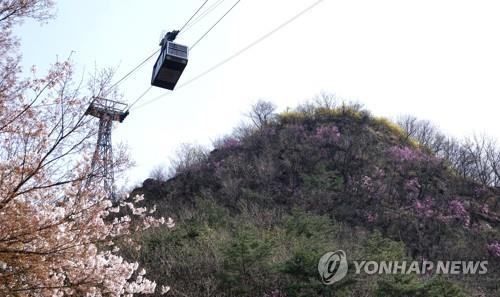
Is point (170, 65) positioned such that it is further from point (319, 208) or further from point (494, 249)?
point (494, 249)

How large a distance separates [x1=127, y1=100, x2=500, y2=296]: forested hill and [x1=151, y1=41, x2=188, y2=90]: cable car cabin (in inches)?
204

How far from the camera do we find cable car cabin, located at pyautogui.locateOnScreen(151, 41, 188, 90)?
858 centimetres

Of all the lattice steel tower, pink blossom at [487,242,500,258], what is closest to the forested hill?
pink blossom at [487,242,500,258]

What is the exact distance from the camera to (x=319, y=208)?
928 inches

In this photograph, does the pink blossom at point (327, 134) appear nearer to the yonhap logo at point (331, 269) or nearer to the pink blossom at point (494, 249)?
the pink blossom at point (494, 249)

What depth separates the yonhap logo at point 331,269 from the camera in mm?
11424

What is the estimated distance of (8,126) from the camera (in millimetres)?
7258

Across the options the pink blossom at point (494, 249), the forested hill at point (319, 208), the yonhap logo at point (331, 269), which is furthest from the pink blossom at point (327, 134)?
the yonhap logo at point (331, 269)

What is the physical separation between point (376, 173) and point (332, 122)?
6841 mm

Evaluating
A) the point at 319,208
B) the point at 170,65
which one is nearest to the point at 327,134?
the point at 319,208

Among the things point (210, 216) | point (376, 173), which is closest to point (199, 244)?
point (210, 216)

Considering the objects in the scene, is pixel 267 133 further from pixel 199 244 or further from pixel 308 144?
pixel 199 244

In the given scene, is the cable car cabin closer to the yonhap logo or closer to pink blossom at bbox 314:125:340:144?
the yonhap logo
